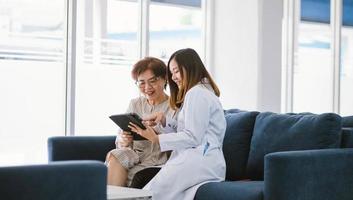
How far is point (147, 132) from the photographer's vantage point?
134 inches

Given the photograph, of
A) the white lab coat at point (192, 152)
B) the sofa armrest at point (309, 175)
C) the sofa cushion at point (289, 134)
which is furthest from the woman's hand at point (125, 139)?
the sofa armrest at point (309, 175)

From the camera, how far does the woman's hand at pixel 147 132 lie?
3.40 metres

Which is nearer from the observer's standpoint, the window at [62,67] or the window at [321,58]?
the window at [62,67]

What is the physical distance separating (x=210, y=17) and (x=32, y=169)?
4260 mm

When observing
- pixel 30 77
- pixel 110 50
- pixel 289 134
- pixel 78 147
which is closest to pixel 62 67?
pixel 30 77

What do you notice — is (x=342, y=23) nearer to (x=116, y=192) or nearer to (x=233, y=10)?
(x=233, y=10)

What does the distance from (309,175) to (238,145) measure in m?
0.77

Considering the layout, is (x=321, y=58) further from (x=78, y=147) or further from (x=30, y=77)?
(x=78, y=147)

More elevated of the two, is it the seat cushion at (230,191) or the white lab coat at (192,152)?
the white lab coat at (192,152)

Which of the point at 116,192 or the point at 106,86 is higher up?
the point at 106,86

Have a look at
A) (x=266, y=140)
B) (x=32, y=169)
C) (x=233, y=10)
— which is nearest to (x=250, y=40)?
(x=233, y=10)

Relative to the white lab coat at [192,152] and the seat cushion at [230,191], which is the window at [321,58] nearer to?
the white lab coat at [192,152]

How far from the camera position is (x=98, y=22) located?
5.34m

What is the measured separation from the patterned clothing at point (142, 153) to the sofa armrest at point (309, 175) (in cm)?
99
